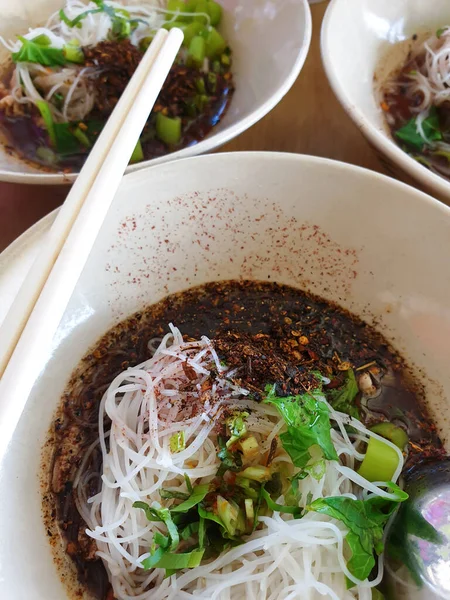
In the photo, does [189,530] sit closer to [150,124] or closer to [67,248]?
[67,248]

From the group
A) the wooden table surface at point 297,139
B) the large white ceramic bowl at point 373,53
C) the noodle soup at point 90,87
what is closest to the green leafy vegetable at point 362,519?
the large white ceramic bowl at point 373,53

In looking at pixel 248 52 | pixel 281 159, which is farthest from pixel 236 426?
pixel 248 52

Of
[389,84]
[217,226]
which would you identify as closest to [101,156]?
[217,226]

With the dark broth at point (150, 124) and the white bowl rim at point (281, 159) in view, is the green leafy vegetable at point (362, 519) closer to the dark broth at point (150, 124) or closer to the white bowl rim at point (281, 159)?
the white bowl rim at point (281, 159)

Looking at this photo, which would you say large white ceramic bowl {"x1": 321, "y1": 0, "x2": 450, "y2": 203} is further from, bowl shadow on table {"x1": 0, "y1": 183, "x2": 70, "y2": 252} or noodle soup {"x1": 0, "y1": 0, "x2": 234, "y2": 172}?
bowl shadow on table {"x1": 0, "y1": 183, "x2": 70, "y2": 252}

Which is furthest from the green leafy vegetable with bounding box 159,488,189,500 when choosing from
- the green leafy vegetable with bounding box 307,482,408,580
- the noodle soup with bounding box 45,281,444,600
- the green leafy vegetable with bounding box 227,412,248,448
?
the green leafy vegetable with bounding box 307,482,408,580

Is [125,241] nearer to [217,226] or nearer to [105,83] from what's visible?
[217,226]
